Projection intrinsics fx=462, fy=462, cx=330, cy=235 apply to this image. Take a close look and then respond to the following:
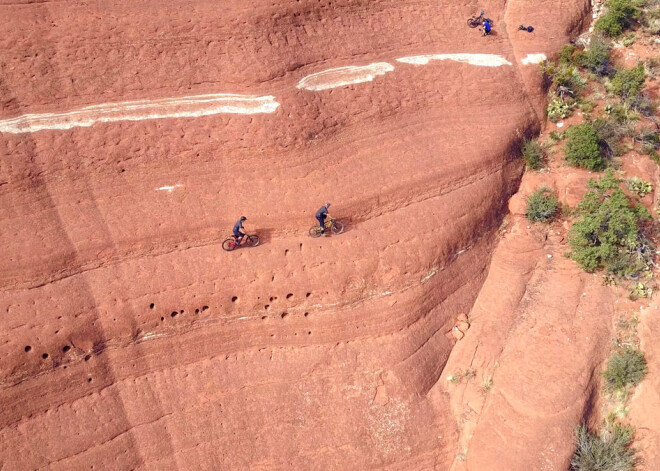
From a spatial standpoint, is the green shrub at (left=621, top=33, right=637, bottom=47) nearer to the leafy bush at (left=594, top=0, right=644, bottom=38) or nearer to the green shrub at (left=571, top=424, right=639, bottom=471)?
the leafy bush at (left=594, top=0, right=644, bottom=38)

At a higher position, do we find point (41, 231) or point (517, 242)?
point (41, 231)

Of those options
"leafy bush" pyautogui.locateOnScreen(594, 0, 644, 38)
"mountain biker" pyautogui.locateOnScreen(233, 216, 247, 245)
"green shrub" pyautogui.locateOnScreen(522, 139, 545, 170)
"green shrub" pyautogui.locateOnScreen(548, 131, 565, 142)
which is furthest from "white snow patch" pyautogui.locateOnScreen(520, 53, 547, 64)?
"mountain biker" pyautogui.locateOnScreen(233, 216, 247, 245)

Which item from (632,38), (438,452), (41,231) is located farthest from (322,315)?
(632,38)

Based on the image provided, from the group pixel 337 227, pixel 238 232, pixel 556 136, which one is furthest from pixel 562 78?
pixel 238 232

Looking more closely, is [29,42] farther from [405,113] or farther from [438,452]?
[438,452]

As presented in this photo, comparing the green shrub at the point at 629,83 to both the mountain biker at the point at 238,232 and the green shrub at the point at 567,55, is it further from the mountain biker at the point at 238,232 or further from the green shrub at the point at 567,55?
the mountain biker at the point at 238,232

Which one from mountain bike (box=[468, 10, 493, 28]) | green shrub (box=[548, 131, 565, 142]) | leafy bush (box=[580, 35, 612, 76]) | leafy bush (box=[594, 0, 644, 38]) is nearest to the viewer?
green shrub (box=[548, 131, 565, 142])
